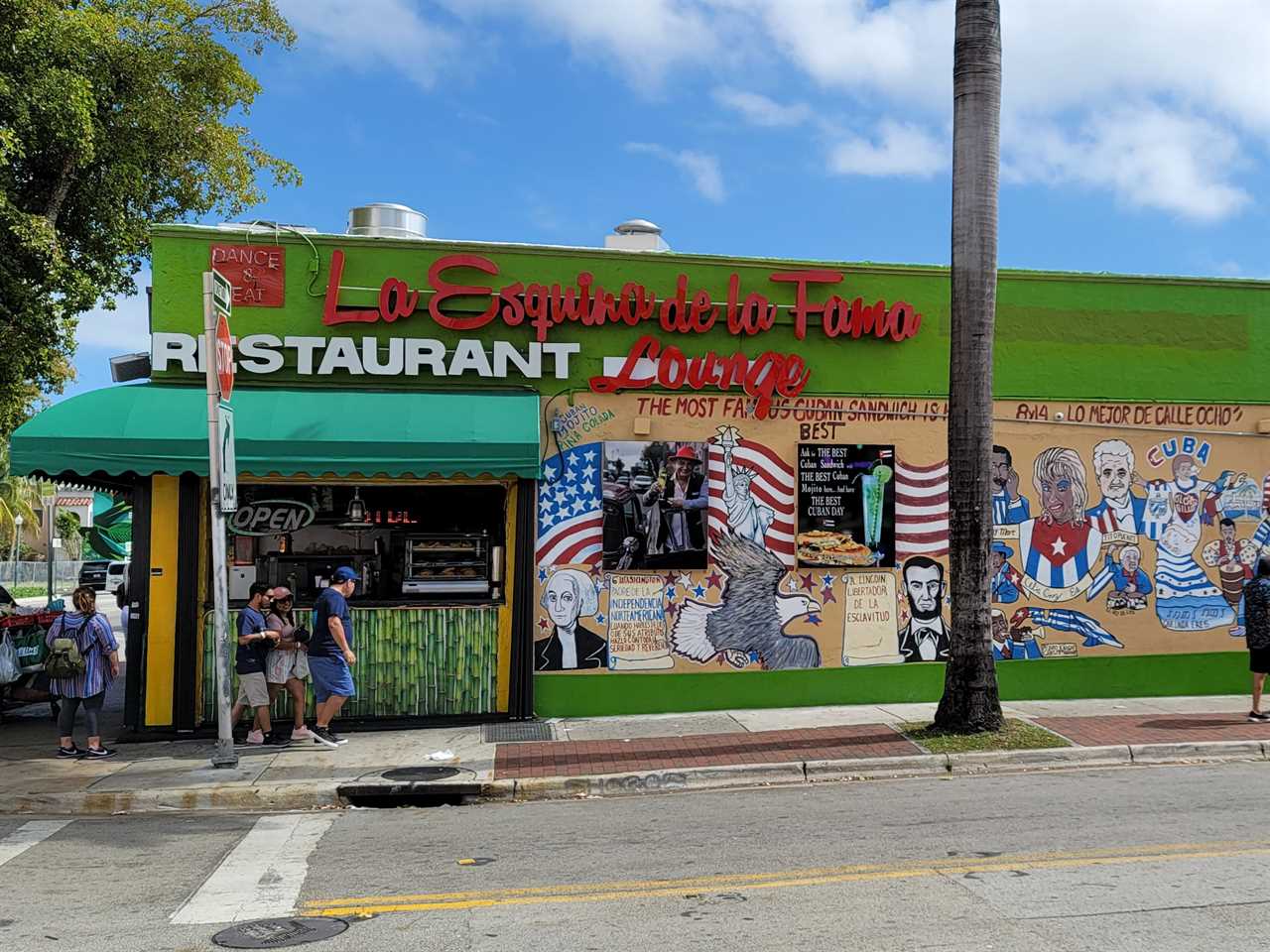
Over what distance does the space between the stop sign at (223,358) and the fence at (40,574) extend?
44759 mm

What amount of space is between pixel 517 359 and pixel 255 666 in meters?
4.33

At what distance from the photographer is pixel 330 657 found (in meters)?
11.0

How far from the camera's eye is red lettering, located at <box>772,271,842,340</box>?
12.9m

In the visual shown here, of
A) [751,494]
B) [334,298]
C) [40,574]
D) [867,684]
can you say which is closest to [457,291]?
[334,298]

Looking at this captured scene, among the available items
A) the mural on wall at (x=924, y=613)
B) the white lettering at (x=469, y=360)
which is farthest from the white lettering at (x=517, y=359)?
the mural on wall at (x=924, y=613)

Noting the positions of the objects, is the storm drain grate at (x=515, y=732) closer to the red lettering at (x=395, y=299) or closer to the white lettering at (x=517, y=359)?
the white lettering at (x=517, y=359)

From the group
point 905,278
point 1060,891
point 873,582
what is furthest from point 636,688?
point 1060,891

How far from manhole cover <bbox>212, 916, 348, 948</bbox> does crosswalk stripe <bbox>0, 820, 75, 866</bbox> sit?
263 cm

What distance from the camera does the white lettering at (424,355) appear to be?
12.2 metres

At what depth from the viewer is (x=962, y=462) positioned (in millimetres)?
10695

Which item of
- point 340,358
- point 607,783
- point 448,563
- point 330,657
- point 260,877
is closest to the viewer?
point 260,877

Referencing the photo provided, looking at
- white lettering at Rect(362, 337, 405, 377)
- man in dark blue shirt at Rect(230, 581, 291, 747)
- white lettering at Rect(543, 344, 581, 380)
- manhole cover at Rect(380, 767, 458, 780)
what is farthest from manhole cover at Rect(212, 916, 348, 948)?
white lettering at Rect(543, 344, 581, 380)

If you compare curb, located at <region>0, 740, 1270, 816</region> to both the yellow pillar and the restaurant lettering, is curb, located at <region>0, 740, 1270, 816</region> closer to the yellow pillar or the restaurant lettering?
the yellow pillar

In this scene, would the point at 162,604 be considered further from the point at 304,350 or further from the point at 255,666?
the point at 304,350
